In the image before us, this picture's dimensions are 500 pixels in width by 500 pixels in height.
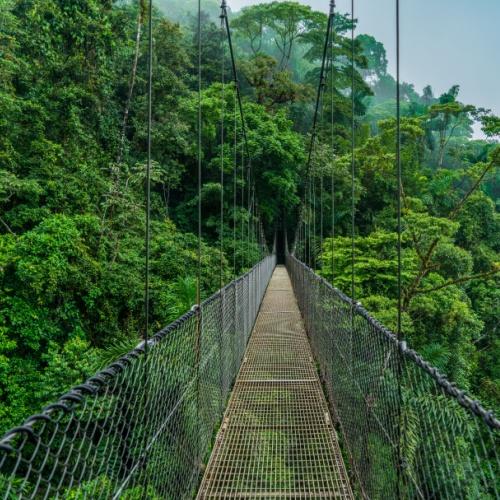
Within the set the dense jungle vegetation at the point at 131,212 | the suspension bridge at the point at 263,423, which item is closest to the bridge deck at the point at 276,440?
the suspension bridge at the point at 263,423

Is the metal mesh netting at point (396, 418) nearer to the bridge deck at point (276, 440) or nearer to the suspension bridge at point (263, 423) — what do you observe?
the suspension bridge at point (263, 423)

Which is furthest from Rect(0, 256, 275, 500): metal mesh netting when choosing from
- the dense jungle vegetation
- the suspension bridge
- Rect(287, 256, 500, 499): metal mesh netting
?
the dense jungle vegetation

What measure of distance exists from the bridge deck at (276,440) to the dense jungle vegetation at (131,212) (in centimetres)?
126

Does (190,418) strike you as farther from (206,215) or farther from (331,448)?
(206,215)

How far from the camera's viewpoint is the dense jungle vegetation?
437 cm

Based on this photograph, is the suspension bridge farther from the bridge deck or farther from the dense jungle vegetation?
the dense jungle vegetation

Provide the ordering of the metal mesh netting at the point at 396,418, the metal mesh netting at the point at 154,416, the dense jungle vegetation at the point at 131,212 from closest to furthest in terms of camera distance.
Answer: the metal mesh netting at the point at 154,416 < the metal mesh netting at the point at 396,418 < the dense jungle vegetation at the point at 131,212

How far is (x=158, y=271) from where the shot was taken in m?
6.07

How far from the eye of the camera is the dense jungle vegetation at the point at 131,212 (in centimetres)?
437

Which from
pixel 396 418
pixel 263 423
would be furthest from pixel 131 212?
pixel 396 418

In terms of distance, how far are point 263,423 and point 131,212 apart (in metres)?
5.01

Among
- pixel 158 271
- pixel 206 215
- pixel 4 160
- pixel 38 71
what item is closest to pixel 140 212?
pixel 158 271

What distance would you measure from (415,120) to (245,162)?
4780 millimetres

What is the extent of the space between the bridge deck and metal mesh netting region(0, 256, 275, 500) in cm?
12
